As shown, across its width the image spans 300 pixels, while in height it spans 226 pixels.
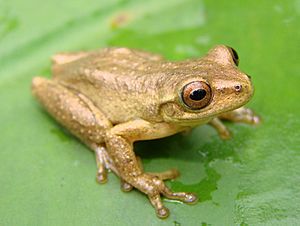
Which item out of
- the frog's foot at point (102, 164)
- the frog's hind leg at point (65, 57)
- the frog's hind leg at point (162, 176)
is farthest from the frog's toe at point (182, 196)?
the frog's hind leg at point (65, 57)

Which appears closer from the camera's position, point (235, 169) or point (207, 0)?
point (235, 169)

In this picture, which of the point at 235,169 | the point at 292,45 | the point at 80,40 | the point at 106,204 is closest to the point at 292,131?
the point at 235,169

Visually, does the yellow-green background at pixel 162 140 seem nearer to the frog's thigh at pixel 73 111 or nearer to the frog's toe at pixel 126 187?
the frog's toe at pixel 126 187

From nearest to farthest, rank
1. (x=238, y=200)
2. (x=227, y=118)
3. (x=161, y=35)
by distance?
(x=238, y=200) → (x=227, y=118) → (x=161, y=35)

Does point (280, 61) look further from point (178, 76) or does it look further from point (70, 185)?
point (70, 185)

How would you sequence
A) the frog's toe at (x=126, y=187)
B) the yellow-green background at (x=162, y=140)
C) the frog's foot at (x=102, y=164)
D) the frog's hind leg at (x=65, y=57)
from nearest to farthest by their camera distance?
the yellow-green background at (x=162, y=140)
the frog's toe at (x=126, y=187)
the frog's foot at (x=102, y=164)
the frog's hind leg at (x=65, y=57)

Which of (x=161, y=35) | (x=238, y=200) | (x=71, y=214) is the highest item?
(x=161, y=35)

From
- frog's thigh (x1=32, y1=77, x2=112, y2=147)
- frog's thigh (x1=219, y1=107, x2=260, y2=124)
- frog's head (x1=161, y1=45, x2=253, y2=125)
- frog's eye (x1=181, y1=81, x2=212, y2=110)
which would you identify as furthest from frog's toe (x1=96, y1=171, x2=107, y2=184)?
frog's thigh (x1=219, y1=107, x2=260, y2=124)
